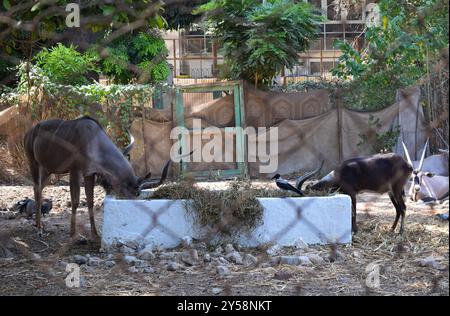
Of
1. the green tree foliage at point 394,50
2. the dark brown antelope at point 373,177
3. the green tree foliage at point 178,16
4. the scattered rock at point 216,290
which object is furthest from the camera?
the green tree foliage at point 178,16

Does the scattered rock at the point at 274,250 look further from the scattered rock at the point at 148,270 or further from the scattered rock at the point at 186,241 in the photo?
the scattered rock at the point at 148,270

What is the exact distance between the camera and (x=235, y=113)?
7.65 metres

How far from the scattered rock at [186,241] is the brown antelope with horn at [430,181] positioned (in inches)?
81.5

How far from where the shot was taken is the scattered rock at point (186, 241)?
3688mm

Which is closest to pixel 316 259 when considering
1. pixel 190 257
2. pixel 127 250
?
pixel 190 257

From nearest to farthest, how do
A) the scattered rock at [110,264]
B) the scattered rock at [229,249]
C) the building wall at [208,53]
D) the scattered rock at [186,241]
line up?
the scattered rock at [110,264], the scattered rock at [229,249], the scattered rock at [186,241], the building wall at [208,53]

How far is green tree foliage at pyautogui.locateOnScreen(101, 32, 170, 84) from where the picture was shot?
30.0ft

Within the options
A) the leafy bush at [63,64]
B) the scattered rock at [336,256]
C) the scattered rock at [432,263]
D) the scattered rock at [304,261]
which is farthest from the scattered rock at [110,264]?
the leafy bush at [63,64]

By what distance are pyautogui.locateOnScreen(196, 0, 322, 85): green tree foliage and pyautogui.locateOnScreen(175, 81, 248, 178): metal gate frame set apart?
0.80 ft

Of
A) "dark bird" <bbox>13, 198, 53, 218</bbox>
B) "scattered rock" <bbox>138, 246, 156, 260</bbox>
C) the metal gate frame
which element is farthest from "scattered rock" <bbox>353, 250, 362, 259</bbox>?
the metal gate frame

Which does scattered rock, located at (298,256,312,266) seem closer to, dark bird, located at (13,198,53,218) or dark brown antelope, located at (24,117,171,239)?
dark brown antelope, located at (24,117,171,239)

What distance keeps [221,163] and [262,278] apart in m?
4.51

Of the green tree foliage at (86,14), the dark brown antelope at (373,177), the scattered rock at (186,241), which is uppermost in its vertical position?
the green tree foliage at (86,14)
